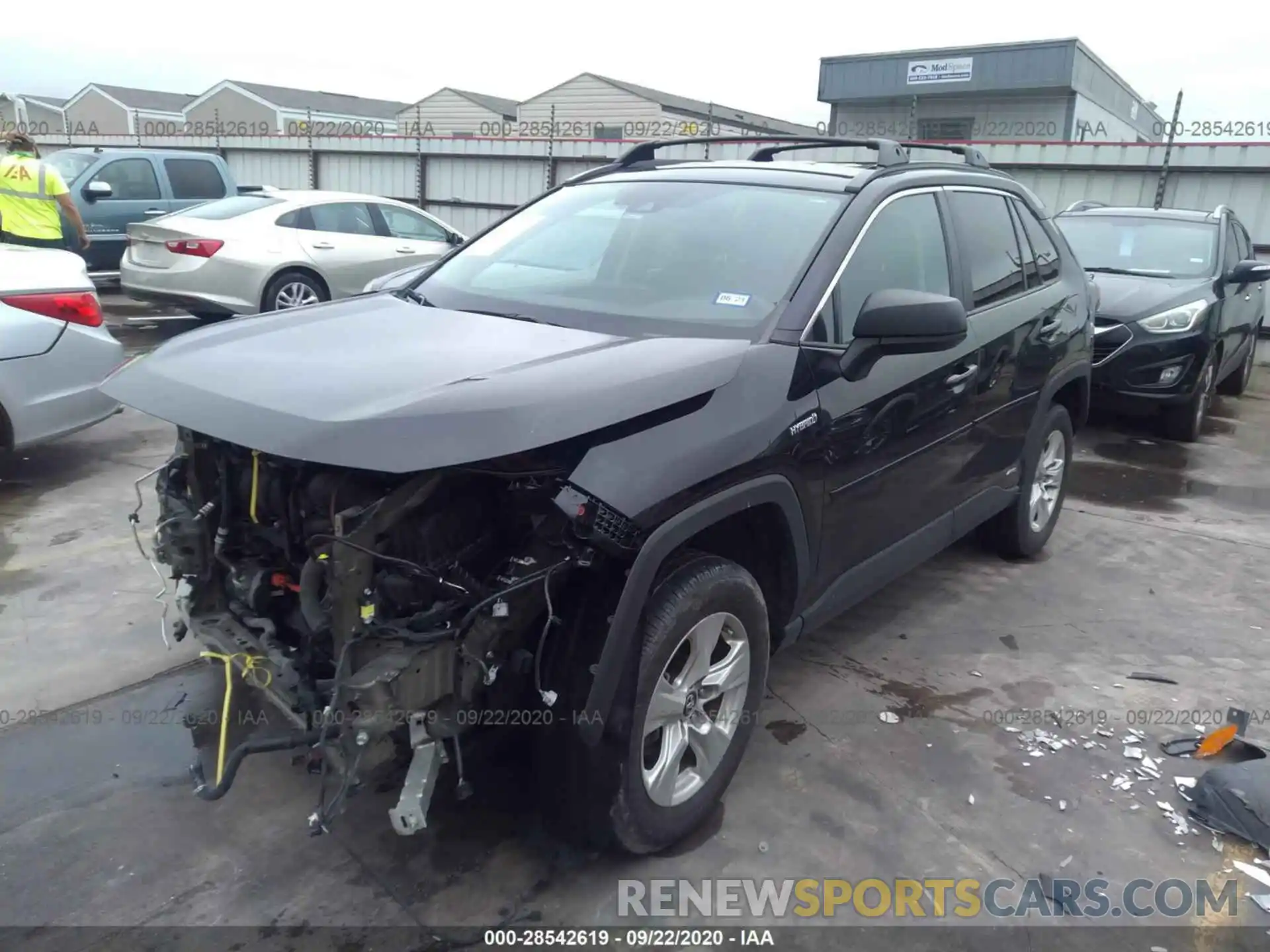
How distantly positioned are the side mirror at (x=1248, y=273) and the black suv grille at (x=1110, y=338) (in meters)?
1.32

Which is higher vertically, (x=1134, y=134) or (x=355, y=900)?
(x=1134, y=134)

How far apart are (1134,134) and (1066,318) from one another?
93.4ft

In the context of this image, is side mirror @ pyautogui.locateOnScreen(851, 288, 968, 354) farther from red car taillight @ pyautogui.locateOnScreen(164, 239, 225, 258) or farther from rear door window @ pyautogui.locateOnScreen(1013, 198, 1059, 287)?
red car taillight @ pyautogui.locateOnScreen(164, 239, 225, 258)

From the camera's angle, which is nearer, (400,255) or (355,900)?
(355,900)

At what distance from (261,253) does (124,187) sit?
419 cm

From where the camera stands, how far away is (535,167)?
597 inches

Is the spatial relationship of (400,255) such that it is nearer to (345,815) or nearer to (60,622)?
(60,622)

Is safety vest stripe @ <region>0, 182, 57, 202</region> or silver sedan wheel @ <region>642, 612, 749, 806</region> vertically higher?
safety vest stripe @ <region>0, 182, 57, 202</region>

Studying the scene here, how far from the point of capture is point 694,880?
2623 mm

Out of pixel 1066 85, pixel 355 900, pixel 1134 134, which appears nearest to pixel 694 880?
pixel 355 900

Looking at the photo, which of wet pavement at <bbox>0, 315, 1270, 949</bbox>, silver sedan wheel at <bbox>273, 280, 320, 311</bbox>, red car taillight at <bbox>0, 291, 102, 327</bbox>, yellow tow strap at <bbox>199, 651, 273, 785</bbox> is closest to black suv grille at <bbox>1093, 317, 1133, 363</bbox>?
wet pavement at <bbox>0, 315, 1270, 949</bbox>

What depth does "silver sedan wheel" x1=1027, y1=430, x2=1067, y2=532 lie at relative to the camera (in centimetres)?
479

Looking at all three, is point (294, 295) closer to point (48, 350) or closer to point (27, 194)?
point (27, 194)

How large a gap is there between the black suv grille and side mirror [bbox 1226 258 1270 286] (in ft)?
4.31
